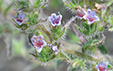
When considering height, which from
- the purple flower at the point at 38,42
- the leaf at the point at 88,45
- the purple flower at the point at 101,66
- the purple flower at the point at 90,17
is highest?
the purple flower at the point at 90,17

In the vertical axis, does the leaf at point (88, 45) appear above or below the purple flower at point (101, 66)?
above

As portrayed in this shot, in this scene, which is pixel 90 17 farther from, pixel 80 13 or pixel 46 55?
pixel 46 55

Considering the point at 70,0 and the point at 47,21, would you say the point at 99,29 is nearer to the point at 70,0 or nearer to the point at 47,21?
the point at 70,0

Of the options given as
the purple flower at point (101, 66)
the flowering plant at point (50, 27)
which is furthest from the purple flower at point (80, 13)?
the purple flower at point (101, 66)

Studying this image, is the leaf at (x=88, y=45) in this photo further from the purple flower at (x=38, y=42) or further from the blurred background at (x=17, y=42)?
the blurred background at (x=17, y=42)

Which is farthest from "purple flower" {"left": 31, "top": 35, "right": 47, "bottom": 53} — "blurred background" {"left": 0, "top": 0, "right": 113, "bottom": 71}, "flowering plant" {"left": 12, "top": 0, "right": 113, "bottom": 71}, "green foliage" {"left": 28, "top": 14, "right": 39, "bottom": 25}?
"blurred background" {"left": 0, "top": 0, "right": 113, "bottom": 71}

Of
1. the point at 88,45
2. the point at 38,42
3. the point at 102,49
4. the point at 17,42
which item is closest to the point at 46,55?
the point at 38,42

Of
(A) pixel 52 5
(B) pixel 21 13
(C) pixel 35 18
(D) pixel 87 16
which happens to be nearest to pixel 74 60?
(D) pixel 87 16
